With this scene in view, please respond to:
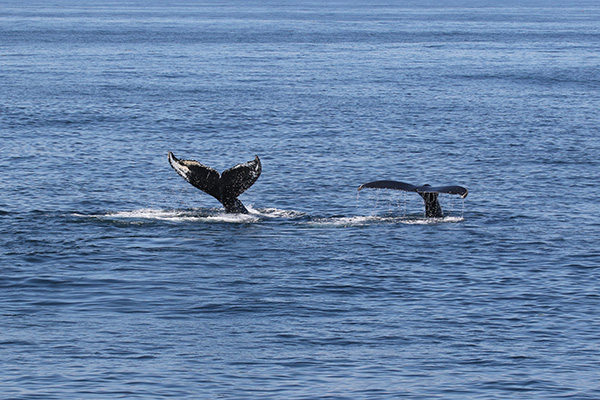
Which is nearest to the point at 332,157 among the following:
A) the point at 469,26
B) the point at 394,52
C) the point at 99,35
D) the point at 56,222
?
the point at 56,222

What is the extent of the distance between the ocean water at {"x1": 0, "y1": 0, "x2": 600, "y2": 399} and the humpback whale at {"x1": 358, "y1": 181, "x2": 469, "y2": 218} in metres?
0.42

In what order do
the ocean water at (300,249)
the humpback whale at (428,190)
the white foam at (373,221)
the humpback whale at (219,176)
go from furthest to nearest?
the white foam at (373,221) < the humpback whale at (219,176) < the humpback whale at (428,190) < the ocean water at (300,249)

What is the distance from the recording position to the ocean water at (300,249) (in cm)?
1581

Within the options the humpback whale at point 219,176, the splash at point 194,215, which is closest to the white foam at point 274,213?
the splash at point 194,215

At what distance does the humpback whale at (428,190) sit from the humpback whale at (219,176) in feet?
8.73

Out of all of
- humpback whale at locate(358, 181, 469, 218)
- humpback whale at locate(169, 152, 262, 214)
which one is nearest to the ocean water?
humpback whale at locate(358, 181, 469, 218)

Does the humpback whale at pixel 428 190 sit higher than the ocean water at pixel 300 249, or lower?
higher

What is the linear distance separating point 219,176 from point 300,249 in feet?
9.53

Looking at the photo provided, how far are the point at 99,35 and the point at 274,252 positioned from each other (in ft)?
289

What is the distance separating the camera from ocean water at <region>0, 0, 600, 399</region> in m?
15.8

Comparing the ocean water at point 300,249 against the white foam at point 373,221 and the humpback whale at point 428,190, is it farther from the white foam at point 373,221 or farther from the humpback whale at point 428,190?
the humpback whale at point 428,190

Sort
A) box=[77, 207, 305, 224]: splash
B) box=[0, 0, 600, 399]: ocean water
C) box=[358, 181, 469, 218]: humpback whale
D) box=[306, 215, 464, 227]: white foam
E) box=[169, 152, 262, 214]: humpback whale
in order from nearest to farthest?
box=[0, 0, 600, 399]: ocean water, box=[358, 181, 469, 218]: humpback whale, box=[169, 152, 262, 214]: humpback whale, box=[77, 207, 305, 224]: splash, box=[306, 215, 464, 227]: white foam

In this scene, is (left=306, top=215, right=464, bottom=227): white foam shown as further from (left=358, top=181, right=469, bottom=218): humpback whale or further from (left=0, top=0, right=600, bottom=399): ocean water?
(left=358, top=181, right=469, bottom=218): humpback whale

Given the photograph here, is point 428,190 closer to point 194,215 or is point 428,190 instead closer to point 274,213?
point 274,213
